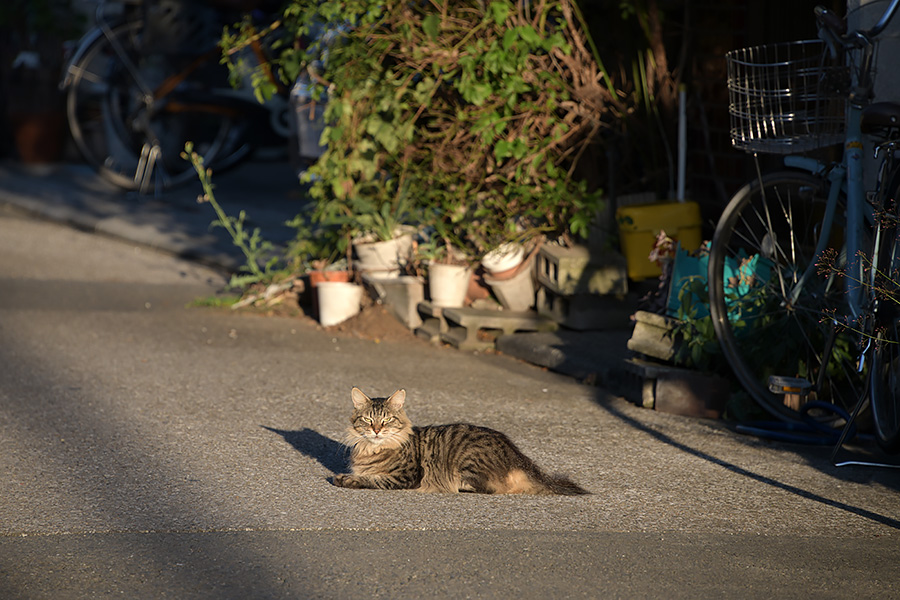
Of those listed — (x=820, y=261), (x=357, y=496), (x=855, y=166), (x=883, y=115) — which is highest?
(x=883, y=115)

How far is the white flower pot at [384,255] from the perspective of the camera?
7312mm

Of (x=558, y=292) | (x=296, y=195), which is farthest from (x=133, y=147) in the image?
Answer: (x=558, y=292)

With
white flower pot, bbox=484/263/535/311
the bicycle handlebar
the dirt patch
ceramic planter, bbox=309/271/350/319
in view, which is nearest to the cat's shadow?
the dirt patch

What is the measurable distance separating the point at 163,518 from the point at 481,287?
12.1 feet

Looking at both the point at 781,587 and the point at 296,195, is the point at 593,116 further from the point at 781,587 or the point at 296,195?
the point at 296,195

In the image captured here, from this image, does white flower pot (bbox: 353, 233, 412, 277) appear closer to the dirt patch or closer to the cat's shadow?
the dirt patch

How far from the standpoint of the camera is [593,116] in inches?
276

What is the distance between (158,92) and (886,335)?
937 cm

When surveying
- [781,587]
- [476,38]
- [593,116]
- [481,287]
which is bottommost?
[781,587]

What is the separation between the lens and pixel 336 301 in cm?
717

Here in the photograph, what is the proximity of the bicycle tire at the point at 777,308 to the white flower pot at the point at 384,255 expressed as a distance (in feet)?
8.53

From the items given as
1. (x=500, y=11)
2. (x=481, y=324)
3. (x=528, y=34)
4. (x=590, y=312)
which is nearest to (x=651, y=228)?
(x=590, y=312)

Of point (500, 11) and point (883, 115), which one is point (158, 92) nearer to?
point (500, 11)

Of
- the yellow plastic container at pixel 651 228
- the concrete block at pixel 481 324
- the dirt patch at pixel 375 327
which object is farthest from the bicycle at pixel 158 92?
the yellow plastic container at pixel 651 228
